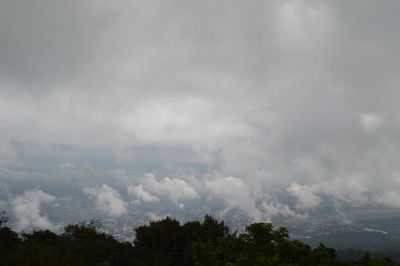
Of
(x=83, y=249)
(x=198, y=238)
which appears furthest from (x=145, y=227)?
(x=83, y=249)

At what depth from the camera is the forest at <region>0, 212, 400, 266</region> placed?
762 inches

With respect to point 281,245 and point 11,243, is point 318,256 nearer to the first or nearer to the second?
point 281,245

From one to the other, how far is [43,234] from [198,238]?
27.8m

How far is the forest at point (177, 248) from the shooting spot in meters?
19.3

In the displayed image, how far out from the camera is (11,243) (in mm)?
40000

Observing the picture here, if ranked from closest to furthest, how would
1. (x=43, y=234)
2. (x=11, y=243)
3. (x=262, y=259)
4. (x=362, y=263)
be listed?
(x=262, y=259), (x=362, y=263), (x=11, y=243), (x=43, y=234)

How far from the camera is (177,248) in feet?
163

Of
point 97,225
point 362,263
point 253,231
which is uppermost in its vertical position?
point 97,225

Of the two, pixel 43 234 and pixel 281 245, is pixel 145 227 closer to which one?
pixel 43 234

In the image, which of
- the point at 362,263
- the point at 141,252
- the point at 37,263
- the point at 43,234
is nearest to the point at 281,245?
the point at 362,263

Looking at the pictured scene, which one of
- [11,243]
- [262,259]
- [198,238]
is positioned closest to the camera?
[262,259]

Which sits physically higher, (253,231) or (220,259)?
(253,231)

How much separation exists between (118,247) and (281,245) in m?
28.1

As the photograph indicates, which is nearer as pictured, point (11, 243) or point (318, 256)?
point (318, 256)
